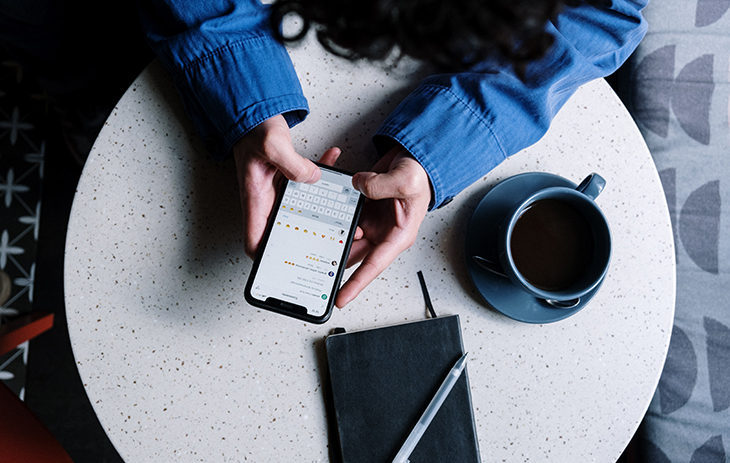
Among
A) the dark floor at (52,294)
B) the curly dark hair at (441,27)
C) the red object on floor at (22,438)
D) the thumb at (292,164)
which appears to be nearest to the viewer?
the curly dark hair at (441,27)

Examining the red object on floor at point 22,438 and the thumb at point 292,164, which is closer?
the thumb at point 292,164

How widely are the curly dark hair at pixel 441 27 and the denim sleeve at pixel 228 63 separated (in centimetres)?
18

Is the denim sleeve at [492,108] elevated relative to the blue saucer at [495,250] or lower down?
elevated

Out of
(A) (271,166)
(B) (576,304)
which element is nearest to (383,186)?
(A) (271,166)

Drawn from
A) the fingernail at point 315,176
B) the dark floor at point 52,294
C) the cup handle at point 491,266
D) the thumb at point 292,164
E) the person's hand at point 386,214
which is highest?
the thumb at point 292,164

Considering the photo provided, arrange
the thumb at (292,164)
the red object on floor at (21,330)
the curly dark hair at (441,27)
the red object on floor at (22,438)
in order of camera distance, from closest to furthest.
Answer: the curly dark hair at (441,27)
the thumb at (292,164)
the red object on floor at (22,438)
the red object on floor at (21,330)

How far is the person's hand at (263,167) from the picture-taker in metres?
0.55

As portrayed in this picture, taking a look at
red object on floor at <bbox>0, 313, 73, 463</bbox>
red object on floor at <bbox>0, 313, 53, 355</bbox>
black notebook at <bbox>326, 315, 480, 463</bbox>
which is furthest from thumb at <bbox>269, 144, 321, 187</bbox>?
red object on floor at <bbox>0, 313, 53, 355</bbox>

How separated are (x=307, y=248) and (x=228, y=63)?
0.26 m

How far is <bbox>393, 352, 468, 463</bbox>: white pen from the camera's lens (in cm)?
58

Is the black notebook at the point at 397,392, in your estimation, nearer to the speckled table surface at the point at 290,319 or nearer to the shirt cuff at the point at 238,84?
the speckled table surface at the point at 290,319

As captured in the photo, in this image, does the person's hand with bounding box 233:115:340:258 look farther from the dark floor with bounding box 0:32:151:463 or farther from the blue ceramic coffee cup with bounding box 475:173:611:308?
the dark floor with bounding box 0:32:151:463

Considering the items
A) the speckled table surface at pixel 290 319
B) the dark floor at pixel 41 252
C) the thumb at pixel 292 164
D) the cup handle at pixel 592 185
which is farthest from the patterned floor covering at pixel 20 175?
the cup handle at pixel 592 185

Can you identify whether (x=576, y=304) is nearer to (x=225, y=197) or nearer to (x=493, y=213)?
(x=493, y=213)
